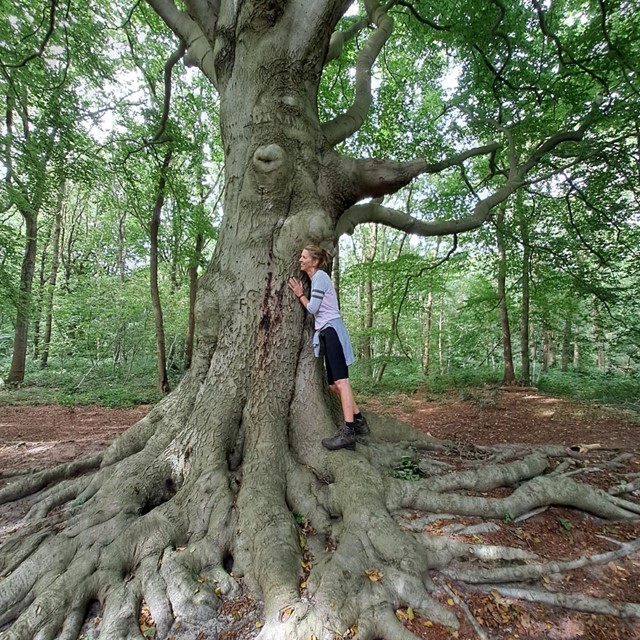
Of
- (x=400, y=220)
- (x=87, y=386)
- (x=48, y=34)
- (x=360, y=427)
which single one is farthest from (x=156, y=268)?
(x=360, y=427)

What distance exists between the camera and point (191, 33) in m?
4.01

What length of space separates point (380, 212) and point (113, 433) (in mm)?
5631

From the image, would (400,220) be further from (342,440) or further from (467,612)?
(467,612)

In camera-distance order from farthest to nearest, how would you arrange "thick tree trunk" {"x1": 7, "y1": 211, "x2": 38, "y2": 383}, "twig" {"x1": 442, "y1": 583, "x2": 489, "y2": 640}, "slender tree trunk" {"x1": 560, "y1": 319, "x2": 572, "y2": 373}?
"slender tree trunk" {"x1": 560, "y1": 319, "x2": 572, "y2": 373}, "thick tree trunk" {"x1": 7, "y1": 211, "x2": 38, "y2": 383}, "twig" {"x1": 442, "y1": 583, "x2": 489, "y2": 640}

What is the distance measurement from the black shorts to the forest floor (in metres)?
1.25

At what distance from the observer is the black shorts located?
10.3 feet

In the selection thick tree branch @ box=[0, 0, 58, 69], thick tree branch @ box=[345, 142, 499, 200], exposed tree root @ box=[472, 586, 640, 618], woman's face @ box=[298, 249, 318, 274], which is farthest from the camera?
thick tree branch @ box=[0, 0, 58, 69]

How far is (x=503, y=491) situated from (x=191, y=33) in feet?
18.6

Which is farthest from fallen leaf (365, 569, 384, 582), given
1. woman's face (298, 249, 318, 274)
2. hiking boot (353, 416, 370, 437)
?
woman's face (298, 249, 318, 274)

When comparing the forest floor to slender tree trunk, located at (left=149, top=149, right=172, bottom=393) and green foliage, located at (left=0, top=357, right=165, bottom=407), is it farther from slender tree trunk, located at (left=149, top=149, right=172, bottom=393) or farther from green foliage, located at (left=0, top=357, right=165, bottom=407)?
slender tree trunk, located at (left=149, top=149, right=172, bottom=393)

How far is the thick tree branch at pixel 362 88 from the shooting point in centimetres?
419

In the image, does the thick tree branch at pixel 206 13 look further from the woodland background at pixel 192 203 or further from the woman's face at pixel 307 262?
the woman's face at pixel 307 262

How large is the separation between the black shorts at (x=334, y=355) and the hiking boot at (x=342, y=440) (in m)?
0.45

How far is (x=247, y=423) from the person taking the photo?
297 centimetres
